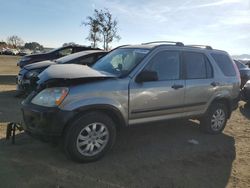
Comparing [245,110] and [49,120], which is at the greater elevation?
[49,120]

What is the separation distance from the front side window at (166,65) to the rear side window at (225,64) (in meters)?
1.23

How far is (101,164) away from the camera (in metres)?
4.45

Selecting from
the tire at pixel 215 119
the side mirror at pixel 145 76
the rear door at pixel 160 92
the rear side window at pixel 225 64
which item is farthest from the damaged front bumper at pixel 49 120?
the rear side window at pixel 225 64

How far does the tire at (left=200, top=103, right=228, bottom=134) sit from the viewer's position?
6199mm

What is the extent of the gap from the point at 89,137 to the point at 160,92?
4.82ft

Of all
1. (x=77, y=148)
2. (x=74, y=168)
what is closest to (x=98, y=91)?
(x=77, y=148)

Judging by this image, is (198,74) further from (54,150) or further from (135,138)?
(54,150)

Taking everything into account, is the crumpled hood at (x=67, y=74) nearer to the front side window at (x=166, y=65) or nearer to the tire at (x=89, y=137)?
the tire at (x=89, y=137)

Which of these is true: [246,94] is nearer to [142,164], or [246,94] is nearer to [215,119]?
[215,119]

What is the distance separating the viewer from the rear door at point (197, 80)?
5.57 metres

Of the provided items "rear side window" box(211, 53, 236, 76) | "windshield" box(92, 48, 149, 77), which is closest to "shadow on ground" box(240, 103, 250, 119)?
"rear side window" box(211, 53, 236, 76)

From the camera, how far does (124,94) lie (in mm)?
4613

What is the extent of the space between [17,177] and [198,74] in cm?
375

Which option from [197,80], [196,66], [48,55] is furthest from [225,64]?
[48,55]
